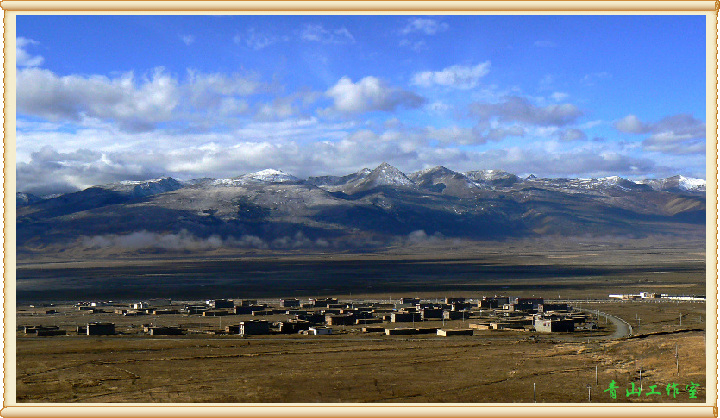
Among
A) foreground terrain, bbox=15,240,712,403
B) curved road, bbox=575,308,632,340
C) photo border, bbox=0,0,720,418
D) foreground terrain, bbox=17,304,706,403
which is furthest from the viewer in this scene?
curved road, bbox=575,308,632,340

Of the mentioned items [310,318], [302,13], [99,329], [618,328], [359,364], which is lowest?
[310,318]

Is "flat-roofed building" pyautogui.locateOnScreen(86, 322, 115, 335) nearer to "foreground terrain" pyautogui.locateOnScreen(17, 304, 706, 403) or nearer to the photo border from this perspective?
"foreground terrain" pyautogui.locateOnScreen(17, 304, 706, 403)

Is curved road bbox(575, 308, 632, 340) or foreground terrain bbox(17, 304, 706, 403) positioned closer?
foreground terrain bbox(17, 304, 706, 403)

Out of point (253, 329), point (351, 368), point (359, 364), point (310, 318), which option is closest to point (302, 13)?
point (351, 368)

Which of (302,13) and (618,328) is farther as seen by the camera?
(618,328)

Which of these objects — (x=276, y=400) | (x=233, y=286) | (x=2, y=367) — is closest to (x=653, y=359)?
(x=276, y=400)

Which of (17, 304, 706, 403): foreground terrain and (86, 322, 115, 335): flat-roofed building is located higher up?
(17, 304, 706, 403): foreground terrain

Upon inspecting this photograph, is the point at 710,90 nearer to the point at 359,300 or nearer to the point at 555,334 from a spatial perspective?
the point at 555,334

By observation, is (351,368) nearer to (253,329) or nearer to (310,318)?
(253,329)

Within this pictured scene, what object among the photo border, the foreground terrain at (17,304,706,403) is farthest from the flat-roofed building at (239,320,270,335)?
the photo border
